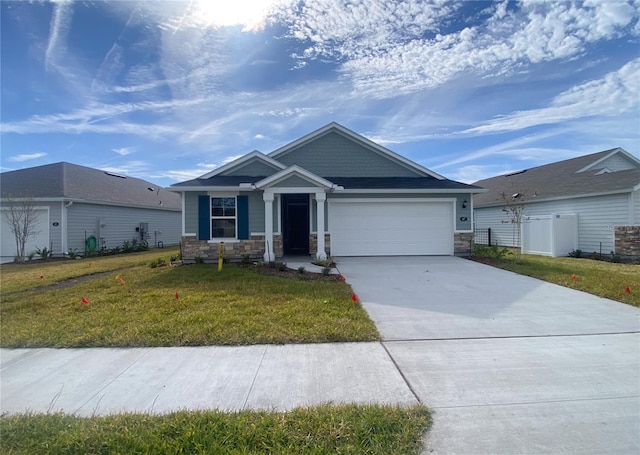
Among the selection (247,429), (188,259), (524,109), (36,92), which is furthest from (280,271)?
(524,109)

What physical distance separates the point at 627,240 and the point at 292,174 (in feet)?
43.3

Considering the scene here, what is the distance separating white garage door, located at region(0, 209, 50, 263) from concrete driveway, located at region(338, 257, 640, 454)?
16.3 m

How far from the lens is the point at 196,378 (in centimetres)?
359

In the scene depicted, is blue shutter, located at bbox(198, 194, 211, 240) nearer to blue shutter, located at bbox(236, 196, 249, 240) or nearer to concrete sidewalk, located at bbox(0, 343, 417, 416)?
blue shutter, located at bbox(236, 196, 249, 240)

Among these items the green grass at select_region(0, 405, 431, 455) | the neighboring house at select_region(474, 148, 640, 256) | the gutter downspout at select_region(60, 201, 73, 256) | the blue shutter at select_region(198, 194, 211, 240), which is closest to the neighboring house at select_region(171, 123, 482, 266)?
the blue shutter at select_region(198, 194, 211, 240)

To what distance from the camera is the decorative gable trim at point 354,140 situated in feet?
48.4

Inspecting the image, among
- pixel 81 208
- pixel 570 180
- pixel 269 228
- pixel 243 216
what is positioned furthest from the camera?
pixel 570 180

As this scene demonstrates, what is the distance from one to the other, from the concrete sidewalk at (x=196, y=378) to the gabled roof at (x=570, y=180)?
14943 millimetres

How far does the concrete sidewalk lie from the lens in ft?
10.3

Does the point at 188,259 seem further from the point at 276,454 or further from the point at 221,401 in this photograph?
the point at 276,454

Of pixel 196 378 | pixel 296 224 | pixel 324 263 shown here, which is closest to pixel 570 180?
pixel 296 224

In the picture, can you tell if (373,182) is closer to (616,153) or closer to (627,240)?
(627,240)

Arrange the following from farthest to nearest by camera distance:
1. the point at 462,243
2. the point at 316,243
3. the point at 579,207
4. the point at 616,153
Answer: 1. the point at 616,153
2. the point at 579,207
3. the point at 462,243
4. the point at 316,243

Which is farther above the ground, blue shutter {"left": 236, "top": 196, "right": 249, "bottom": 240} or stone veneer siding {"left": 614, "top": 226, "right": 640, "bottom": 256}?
blue shutter {"left": 236, "top": 196, "right": 249, "bottom": 240}
